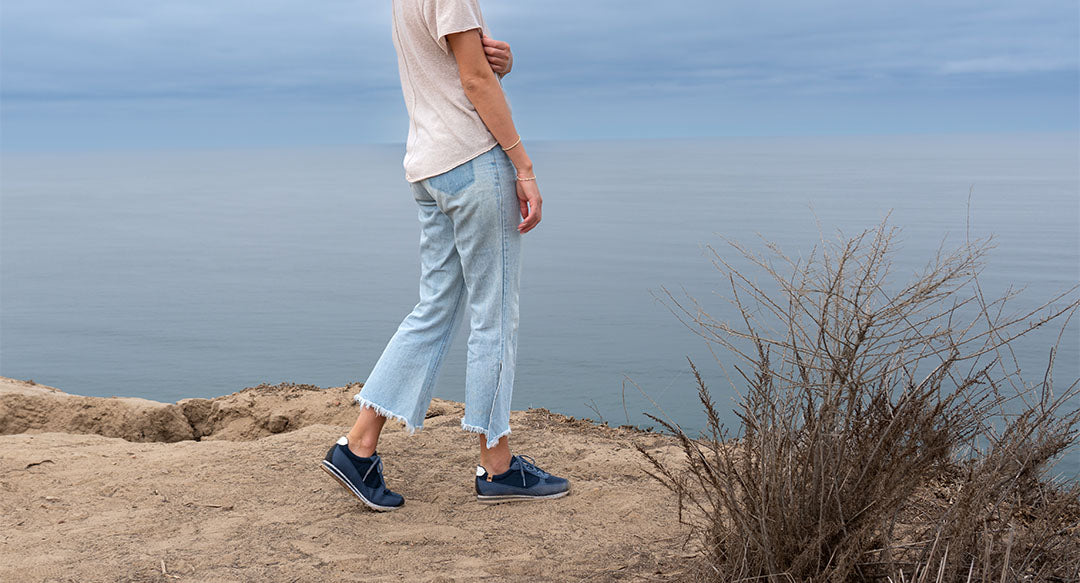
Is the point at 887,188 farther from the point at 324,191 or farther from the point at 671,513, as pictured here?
the point at 671,513

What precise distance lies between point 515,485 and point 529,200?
104 cm

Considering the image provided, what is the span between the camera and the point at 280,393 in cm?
539

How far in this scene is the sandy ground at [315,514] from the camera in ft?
9.42

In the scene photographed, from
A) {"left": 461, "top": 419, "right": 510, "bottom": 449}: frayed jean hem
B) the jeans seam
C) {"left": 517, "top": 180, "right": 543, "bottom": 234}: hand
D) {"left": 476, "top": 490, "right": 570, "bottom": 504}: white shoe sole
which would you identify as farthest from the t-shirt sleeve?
{"left": 476, "top": 490, "right": 570, "bottom": 504}: white shoe sole

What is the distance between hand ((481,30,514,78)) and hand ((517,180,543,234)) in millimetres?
381

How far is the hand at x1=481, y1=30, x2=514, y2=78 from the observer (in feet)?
9.99

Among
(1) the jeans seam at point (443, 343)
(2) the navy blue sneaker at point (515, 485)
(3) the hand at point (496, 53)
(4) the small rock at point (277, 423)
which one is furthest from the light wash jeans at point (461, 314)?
(4) the small rock at point (277, 423)

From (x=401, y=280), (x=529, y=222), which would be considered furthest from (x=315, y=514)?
(x=401, y=280)

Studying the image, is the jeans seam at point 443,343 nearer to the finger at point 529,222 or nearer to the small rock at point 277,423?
the finger at point 529,222

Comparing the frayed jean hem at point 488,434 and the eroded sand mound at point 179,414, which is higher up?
the frayed jean hem at point 488,434

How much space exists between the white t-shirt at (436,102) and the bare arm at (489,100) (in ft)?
0.15

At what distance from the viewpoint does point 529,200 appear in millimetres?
3105

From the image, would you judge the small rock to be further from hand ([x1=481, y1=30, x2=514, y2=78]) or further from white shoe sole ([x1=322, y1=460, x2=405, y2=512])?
hand ([x1=481, y1=30, x2=514, y2=78])

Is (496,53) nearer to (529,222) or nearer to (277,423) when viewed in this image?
(529,222)
